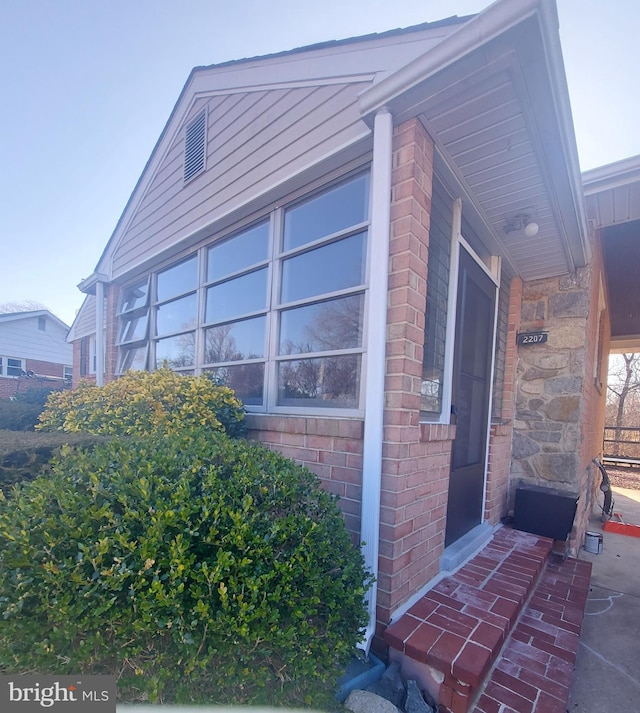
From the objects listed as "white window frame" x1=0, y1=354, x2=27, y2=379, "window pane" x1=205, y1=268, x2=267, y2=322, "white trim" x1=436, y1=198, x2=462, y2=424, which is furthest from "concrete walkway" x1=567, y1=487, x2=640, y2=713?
"white window frame" x1=0, y1=354, x2=27, y2=379

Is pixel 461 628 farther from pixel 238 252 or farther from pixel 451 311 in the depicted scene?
pixel 238 252

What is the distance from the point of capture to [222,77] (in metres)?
3.49

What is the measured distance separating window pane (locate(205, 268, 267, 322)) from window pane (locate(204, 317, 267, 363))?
0.10m

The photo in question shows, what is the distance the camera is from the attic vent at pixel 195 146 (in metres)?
3.79

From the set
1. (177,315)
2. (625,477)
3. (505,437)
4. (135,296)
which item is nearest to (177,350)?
(177,315)

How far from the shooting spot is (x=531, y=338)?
149 inches

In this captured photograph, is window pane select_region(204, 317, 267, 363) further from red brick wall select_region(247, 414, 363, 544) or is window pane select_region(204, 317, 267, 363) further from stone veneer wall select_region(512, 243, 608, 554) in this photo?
stone veneer wall select_region(512, 243, 608, 554)

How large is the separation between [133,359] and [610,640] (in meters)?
5.56

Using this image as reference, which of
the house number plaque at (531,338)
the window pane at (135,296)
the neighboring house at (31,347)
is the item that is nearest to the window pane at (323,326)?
the house number plaque at (531,338)

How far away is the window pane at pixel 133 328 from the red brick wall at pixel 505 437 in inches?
170

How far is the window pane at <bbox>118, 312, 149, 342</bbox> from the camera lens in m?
4.78

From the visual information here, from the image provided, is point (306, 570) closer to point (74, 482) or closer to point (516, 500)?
point (74, 482)

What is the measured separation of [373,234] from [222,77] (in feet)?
9.15

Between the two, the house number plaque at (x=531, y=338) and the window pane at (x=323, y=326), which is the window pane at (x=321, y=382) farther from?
the house number plaque at (x=531, y=338)
